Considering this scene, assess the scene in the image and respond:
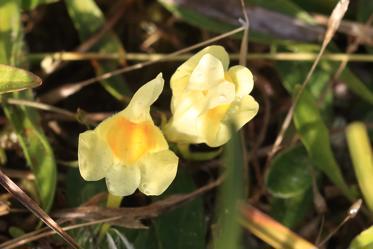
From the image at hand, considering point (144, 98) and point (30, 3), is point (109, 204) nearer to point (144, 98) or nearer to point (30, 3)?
point (144, 98)

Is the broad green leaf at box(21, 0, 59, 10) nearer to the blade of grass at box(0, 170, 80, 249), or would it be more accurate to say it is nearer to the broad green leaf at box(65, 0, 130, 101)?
the broad green leaf at box(65, 0, 130, 101)

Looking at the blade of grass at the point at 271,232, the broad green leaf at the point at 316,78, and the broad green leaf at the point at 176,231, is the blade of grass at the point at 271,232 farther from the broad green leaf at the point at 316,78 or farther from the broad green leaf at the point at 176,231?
the broad green leaf at the point at 316,78

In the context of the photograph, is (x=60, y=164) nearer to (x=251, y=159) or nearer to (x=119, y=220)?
(x=119, y=220)

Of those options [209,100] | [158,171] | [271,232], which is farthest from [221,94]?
[271,232]

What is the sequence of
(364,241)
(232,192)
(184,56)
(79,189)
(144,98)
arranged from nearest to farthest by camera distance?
(232,192)
(144,98)
(364,241)
(79,189)
(184,56)

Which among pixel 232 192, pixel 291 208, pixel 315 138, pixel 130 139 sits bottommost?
pixel 291 208

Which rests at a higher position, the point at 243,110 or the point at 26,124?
the point at 243,110

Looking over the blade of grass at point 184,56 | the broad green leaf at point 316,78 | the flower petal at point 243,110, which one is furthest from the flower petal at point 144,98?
the broad green leaf at point 316,78
